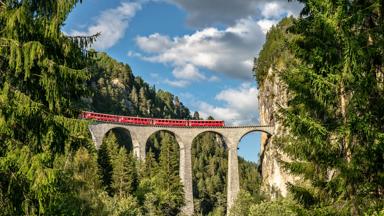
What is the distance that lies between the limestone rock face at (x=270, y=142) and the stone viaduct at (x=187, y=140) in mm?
3946

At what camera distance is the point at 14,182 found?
33.6 feet

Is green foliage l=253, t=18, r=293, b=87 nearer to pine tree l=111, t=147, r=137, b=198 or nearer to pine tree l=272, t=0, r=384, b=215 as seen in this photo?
pine tree l=111, t=147, r=137, b=198

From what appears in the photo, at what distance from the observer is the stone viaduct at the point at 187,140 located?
64.9 m

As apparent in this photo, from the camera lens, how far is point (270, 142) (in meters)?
74.4

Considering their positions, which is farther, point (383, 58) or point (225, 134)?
point (225, 134)

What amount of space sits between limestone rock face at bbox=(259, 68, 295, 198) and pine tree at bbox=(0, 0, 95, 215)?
5838cm

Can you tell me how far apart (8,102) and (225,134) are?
6305 centimetres

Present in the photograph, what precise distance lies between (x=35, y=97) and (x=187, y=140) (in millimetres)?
58924

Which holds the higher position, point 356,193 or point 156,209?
point 356,193

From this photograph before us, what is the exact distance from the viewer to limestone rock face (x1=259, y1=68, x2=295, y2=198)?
228 ft

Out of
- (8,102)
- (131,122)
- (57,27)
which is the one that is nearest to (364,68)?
(57,27)

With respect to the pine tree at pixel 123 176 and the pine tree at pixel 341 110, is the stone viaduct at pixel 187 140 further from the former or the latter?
the pine tree at pixel 341 110

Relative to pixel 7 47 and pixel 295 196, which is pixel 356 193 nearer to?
pixel 295 196

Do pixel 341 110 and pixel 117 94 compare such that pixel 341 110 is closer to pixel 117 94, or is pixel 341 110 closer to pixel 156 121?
pixel 156 121
